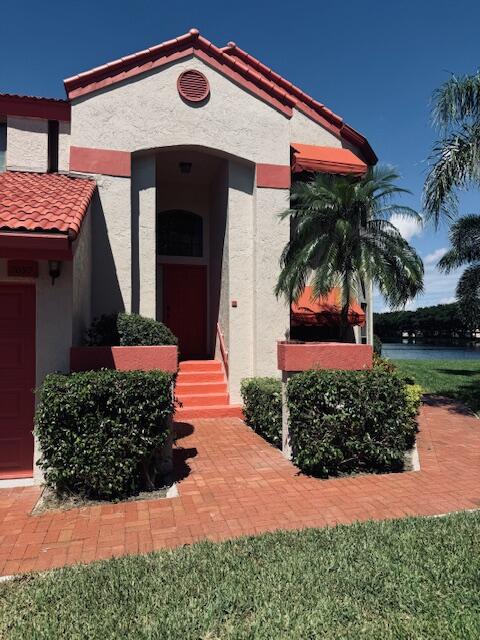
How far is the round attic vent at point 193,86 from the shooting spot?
12031mm

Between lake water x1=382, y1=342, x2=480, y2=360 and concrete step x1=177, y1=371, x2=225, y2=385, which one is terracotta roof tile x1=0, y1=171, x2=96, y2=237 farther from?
lake water x1=382, y1=342, x2=480, y2=360

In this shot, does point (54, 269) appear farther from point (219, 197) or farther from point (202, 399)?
point (219, 197)

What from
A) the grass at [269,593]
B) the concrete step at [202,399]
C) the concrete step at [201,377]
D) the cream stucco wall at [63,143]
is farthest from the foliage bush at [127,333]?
the cream stucco wall at [63,143]

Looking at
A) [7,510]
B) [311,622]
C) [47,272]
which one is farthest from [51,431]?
[311,622]

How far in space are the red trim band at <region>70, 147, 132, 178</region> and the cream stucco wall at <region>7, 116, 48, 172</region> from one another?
1250mm

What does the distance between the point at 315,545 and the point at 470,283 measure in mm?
14492

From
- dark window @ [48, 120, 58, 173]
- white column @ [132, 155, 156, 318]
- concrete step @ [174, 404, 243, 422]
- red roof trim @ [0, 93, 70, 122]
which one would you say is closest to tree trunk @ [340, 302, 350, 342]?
concrete step @ [174, 404, 243, 422]

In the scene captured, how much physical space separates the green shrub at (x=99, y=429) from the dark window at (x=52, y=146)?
25.6ft

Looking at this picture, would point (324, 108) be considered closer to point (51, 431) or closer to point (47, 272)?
point (47, 272)

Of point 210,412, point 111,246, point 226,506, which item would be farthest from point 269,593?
point 111,246

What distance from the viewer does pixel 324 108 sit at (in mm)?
15914

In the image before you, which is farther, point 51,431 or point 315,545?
point 51,431

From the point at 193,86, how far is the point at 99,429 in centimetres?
1014

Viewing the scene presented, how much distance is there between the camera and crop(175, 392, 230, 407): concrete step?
12.1 metres
